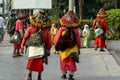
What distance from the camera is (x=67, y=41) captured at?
39.0ft

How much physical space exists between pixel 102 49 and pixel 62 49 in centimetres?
846

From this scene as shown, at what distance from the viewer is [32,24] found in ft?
38.2

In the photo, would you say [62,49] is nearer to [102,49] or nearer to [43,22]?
[43,22]

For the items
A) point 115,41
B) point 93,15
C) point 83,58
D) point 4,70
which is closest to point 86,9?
point 93,15

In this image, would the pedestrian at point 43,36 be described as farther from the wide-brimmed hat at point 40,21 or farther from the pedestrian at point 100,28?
the pedestrian at point 100,28

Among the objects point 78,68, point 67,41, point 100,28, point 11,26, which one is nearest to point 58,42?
point 67,41

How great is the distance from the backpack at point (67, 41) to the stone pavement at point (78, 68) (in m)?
0.85

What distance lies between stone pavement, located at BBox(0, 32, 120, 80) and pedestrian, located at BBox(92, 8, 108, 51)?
5.49ft

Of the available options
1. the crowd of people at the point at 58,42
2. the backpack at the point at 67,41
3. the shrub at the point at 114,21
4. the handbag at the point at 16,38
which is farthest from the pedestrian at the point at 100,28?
the backpack at the point at 67,41

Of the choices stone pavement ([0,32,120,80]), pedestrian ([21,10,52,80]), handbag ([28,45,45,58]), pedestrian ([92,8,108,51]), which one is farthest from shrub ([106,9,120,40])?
handbag ([28,45,45,58])

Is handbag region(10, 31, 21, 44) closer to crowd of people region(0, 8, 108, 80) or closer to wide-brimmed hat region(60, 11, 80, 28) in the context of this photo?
crowd of people region(0, 8, 108, 80)

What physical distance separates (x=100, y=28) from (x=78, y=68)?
575cm

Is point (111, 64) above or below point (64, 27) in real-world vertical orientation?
below

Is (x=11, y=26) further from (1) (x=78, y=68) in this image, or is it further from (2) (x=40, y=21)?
(2) (x=40, y=21)
